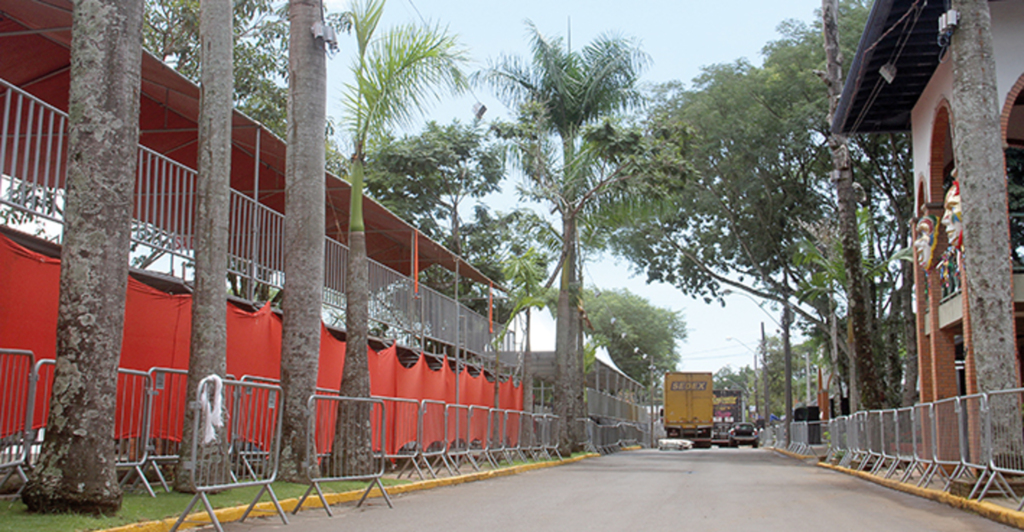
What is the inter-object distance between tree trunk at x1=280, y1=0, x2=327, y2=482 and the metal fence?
26.6 feet

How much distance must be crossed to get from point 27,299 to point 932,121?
15.5 metres

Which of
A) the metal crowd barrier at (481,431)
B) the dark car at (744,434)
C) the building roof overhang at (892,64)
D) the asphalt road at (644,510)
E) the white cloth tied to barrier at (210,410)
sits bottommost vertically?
the dark car at (744,434)

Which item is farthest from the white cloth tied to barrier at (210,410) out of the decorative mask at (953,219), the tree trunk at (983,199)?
the decorative mask at (953,219)

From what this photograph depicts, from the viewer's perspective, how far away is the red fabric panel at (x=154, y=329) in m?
9.76

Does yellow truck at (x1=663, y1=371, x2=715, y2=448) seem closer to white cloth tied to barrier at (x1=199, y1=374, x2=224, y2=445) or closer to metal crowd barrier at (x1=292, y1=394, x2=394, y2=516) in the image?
metal crowd barrier at (x1=292, y1=394, x2=394, y2=516)

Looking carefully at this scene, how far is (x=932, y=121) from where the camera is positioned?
661 inches

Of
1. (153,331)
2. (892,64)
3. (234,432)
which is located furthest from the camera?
(892,64)

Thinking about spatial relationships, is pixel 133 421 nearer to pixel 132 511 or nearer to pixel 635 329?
pixel 132 511

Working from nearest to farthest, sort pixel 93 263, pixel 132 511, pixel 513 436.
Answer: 1. pixel 93 263
2. pixel 132 511
3. pixel 513 436

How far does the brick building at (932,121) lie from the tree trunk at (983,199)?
→ 2.35 m

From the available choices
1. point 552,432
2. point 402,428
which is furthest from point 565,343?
point 402,428

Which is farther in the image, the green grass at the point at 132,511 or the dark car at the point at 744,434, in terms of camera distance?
the dark car at the point at 744,434

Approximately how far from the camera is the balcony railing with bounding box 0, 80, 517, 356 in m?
9.20

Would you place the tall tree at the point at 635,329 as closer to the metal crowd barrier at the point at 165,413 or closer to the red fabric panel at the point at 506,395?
the red fabric panel at the point at 506,395
